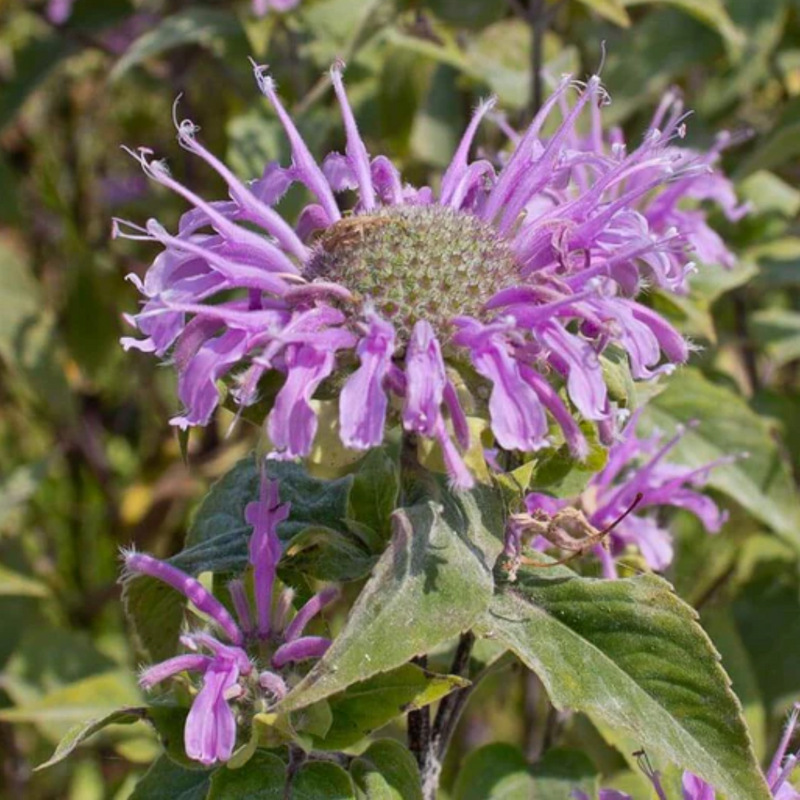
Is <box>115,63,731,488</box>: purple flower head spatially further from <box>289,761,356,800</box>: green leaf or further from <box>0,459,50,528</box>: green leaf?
<box>0,459,50,528</box>: green leaf

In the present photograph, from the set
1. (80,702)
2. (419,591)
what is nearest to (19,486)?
(80,702)

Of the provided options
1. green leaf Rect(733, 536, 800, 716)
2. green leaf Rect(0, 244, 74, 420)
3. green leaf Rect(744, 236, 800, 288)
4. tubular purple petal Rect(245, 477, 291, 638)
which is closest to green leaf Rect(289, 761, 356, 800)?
tubular purple petal Rect(245, 477, 291, 638)

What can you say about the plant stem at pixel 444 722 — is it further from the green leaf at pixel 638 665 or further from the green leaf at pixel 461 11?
the green leaf at pixel 461 11

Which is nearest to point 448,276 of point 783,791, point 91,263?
point 783,791

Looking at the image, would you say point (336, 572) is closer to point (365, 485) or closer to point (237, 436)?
point (365, 485)

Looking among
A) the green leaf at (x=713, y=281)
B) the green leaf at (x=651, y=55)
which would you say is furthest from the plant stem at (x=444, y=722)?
the green leaf at (x=651, y=55)
